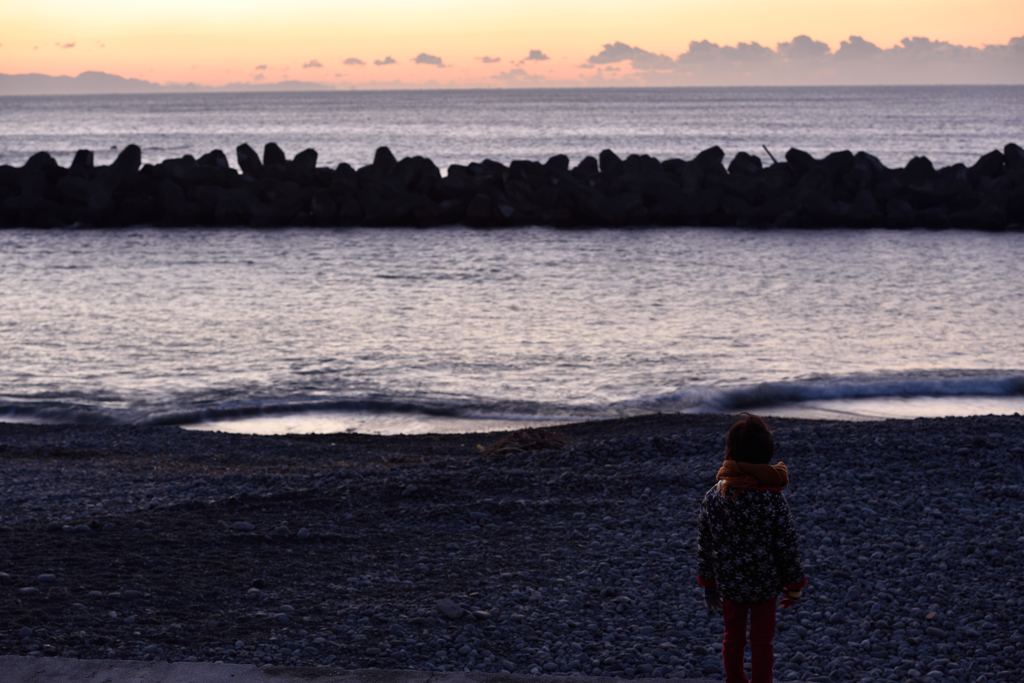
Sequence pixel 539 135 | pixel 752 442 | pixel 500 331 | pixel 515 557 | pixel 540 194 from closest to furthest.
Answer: pixel 752 442
pixel 515 557
pixel 500 331
pixel 540 194
pixel 539 135

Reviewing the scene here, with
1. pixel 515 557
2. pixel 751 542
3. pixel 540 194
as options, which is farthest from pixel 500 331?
pixel 540 194

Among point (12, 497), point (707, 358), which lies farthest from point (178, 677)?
point (707, 358)

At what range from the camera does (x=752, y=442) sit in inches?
123

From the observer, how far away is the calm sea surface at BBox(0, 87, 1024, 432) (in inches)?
402

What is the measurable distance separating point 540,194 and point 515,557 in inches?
892

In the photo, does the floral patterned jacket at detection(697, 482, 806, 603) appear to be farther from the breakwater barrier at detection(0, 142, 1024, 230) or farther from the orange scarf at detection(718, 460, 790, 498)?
the breakwater barrier at detection(0, 142, 1024, 230)

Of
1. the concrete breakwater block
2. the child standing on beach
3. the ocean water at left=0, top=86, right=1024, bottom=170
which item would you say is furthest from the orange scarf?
the ocean water at left=0, top=86, right=1024, bottom=170

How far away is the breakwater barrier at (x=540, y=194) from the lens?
2575cm

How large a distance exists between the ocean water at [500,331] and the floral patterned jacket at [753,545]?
20.7ft

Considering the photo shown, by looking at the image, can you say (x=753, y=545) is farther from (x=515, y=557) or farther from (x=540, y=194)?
(x=540, y=194)

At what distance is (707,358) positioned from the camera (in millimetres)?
11812

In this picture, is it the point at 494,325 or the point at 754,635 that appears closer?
the point at 754,635

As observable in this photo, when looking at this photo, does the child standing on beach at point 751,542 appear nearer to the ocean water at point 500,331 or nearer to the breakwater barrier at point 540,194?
the ocean water at point 500,331

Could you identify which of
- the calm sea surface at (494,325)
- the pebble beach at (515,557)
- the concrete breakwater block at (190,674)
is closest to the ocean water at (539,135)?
the calm sea surface at (494,325)
